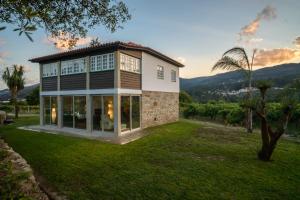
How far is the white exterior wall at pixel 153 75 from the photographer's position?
15.2 m

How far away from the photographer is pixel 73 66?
1494 centimetres

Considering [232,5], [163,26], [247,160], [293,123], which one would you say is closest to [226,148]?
[247,160]

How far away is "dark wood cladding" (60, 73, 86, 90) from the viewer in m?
14.3

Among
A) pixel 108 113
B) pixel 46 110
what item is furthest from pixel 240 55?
pixel 46 110

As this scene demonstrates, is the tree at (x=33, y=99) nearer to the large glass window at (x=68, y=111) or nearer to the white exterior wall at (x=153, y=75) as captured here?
the large glass window at (x=68, y=111)

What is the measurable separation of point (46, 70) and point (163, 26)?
404 inches

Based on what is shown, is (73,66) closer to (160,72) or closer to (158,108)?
(160,72)

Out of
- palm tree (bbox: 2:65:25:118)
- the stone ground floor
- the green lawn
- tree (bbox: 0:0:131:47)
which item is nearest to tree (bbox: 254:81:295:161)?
the green lawn

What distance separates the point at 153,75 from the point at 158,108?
2.78m

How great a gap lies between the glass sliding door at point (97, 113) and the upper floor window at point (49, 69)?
4.99 meters

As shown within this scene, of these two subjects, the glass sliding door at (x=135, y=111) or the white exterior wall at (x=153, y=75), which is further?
the white exterior wall at (x=153, y=75)

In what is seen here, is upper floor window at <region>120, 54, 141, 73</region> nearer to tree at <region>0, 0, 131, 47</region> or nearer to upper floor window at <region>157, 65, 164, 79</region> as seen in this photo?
upper floor window at <region>157, 65, 164, 79</region>

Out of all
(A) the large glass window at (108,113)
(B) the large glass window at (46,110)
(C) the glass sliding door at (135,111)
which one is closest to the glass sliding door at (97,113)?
(A) the large glass window at (108,113)

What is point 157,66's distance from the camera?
17.0 meters
